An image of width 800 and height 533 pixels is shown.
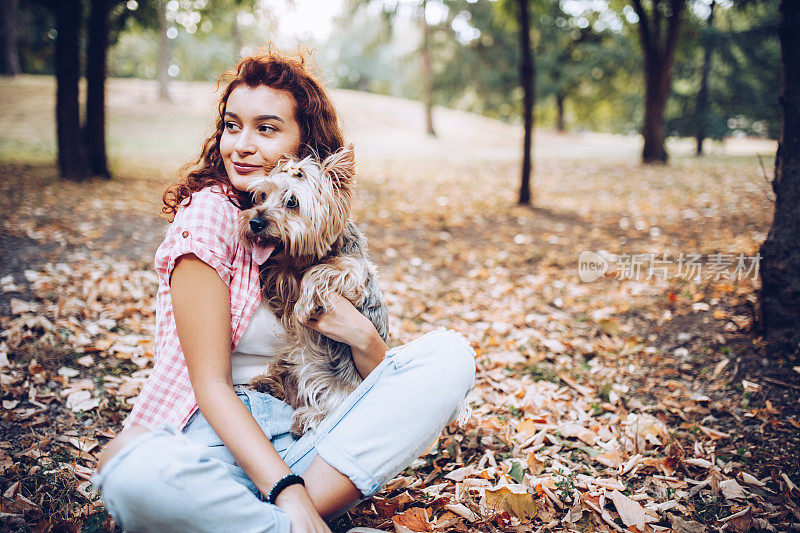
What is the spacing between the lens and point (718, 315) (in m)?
4.11

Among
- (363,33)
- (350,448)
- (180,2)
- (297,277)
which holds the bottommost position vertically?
(350,448)

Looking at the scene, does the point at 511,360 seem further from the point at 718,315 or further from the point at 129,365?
the point at 129,365

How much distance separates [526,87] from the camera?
8.63 m

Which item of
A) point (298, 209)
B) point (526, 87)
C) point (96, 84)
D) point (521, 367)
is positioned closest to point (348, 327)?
point (298, 209)

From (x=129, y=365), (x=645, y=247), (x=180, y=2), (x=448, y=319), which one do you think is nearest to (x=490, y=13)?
(x=180, y=2)

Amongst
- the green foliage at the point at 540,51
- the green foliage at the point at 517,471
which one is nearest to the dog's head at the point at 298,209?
the green foliage at the point at 517,471

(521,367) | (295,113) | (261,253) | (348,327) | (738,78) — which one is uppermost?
(738,78)

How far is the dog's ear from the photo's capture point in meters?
2.31

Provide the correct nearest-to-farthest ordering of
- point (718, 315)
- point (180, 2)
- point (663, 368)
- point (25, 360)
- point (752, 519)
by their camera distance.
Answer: point (752, 519)
point (25, 360)
point (663, 368)
point (718, 315)
point (180, 2)

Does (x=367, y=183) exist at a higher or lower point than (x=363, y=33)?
lower

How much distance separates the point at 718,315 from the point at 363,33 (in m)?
55.1

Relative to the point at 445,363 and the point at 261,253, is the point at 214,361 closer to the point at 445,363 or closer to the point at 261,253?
the point at 261,253

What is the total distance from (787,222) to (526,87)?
5.89 meters

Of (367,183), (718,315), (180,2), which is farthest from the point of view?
(180,2)
